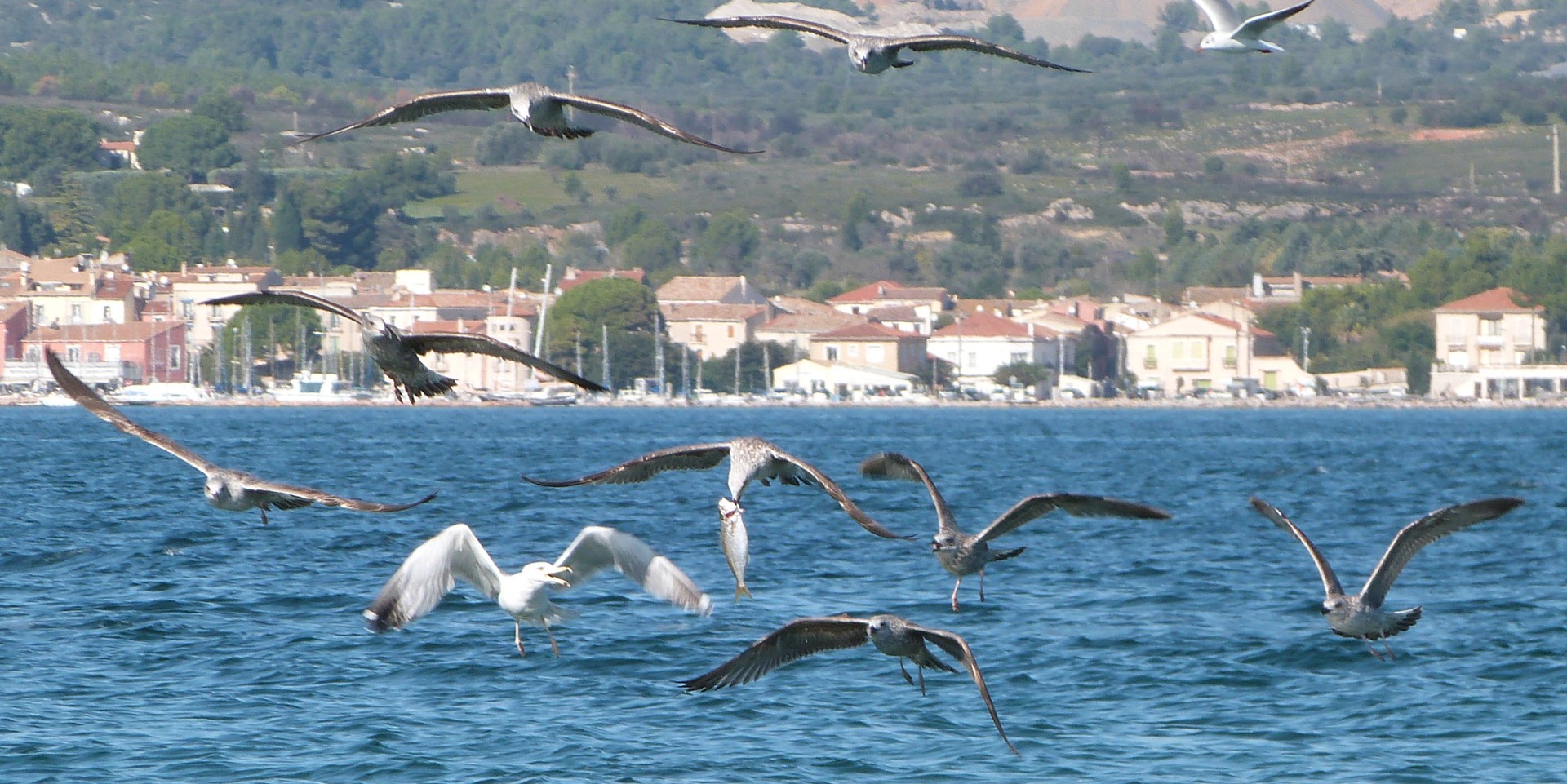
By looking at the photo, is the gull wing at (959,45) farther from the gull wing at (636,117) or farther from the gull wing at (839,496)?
the gull wing at (839,496)

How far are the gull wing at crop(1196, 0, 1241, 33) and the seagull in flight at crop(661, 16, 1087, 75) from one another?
5.04 m

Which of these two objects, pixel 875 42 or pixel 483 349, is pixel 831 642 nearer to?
pixel 483 349

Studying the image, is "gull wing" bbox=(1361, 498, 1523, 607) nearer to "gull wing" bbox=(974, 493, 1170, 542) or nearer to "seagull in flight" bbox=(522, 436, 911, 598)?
"gull wing" bbox=(974, 493, 1170, 542)

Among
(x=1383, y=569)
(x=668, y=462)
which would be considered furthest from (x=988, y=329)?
(x=1383, y=569)

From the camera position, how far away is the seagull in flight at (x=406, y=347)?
44.5 ft

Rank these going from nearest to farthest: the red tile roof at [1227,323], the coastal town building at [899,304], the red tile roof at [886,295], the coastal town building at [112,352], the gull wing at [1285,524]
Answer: the gull wing at [1285,524] → the coastal town building at [112,352] → the red tile roof at [1227,323] → the coastal town building at [899,304] → the red tile roof at [886,295]

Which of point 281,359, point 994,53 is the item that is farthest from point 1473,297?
point 994,53

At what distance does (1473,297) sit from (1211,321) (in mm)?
17597

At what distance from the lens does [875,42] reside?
16.2m

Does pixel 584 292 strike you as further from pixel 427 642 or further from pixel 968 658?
pixel 968 658

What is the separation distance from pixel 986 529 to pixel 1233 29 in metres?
6.51

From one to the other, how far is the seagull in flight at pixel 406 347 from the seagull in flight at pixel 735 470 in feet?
2.77

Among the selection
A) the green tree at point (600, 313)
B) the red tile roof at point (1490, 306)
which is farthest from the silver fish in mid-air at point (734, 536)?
the red tile roof at point (1490, 306)

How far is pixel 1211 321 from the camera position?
160m
